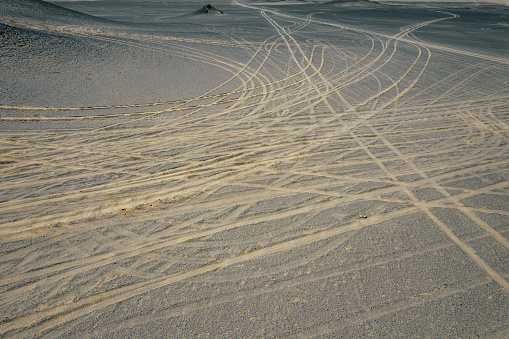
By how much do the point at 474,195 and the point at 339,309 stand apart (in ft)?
8.45

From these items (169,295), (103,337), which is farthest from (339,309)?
(103,337)

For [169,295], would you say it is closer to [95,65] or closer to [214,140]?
[214,140]

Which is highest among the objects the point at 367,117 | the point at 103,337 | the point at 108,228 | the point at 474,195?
the point at 367,117

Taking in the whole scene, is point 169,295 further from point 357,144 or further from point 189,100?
point 189,100

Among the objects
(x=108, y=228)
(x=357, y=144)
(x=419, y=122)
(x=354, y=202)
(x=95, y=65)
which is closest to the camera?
(x=108, y=228)

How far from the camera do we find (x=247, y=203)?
158 inches

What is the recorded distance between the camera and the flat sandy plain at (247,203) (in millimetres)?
2771

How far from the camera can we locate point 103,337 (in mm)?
2541

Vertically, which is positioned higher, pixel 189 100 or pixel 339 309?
pixel 189 100

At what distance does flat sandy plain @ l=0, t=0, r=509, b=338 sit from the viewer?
2.77m

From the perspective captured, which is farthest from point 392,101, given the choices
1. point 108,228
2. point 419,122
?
point 108,228

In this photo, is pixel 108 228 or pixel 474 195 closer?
pixel 108 228

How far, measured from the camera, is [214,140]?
5.49 metres

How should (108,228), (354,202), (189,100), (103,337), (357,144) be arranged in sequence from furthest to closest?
(189,100), (357,144), (354,202), (108,228), (103,337)
